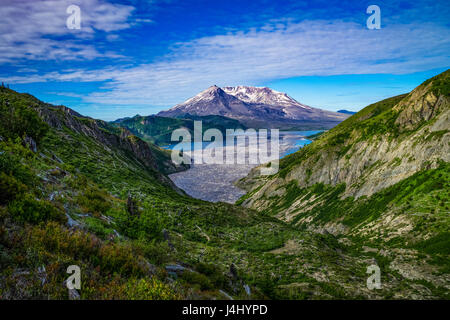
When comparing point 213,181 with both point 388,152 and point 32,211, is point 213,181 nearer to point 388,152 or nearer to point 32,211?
point 388,152

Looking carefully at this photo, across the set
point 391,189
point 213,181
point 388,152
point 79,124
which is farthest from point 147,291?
point 213,181

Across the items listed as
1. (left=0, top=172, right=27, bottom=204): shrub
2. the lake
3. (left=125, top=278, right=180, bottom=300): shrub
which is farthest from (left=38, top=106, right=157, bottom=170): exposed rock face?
(left=125, top=278, right=180, bottom=300): shrub

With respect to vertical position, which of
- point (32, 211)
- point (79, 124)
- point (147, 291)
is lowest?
point (147, 291)

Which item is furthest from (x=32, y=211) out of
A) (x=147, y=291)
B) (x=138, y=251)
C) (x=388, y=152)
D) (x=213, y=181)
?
(x=213, y=181)

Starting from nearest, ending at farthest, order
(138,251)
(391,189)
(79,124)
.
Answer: (138,251) → (391,189) → (79,124)

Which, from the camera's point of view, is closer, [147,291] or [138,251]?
[147,291]

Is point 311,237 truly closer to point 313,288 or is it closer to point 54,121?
point 313,288

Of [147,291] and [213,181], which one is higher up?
[147,291]

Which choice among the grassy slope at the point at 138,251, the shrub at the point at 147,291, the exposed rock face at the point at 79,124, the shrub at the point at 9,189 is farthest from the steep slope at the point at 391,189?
the exposed rock face at the point at 79,124

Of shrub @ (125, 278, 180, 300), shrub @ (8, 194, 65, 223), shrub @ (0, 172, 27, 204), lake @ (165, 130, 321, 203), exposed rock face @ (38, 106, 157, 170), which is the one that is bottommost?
lake @ (165, 130, 321, 203)

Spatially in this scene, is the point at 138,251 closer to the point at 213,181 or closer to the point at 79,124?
the point at 79,124

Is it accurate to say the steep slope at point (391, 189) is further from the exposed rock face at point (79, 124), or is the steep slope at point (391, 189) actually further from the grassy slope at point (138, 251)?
the exposed rock face at point (79, 124)

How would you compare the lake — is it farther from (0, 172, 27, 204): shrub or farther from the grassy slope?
(0, 172, 27, 204): shrub

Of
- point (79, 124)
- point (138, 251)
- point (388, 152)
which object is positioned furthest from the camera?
point (79, 124)
